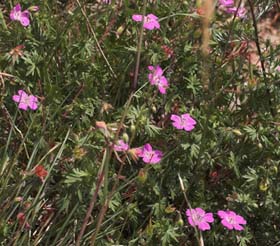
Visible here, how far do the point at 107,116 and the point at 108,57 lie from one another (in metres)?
0.26

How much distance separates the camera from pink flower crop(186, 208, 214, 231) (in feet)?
6.49

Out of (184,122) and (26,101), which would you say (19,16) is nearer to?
(26,101)

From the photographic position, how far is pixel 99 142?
202cm

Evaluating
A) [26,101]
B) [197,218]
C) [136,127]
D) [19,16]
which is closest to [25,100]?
[26,101]

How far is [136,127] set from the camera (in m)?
1.92

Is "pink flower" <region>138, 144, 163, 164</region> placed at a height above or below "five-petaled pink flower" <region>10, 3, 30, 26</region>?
below

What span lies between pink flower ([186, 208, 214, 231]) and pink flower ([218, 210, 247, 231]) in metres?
0.04

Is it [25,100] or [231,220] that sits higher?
[25,100]

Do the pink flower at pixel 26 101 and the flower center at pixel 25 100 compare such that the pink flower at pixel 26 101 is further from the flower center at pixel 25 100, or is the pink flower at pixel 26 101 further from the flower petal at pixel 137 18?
the flower petal at pixel 137 18

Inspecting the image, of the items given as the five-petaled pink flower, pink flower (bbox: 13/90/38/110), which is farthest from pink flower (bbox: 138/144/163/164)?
the five-petaled pink flower

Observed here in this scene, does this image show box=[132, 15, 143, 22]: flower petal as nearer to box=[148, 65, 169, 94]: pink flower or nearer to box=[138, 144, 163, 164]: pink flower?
box=[148, 65, 169, 94]: pink flower

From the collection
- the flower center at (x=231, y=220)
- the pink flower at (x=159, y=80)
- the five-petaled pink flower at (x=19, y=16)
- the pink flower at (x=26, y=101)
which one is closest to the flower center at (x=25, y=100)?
the pink flower at (x=26, y=101)

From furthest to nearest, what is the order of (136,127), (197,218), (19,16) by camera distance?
(19,16)
(197,218)
(136,127)

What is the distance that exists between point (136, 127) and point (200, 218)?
0.36 meters
